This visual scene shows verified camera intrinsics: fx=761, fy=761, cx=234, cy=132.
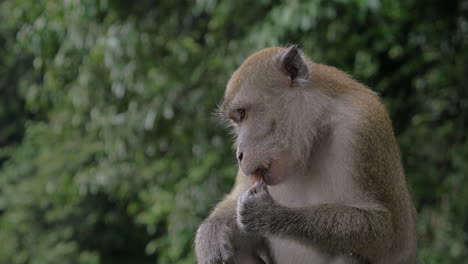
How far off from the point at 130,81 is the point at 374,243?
16.1 ft

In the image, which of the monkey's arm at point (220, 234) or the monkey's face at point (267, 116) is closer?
the monkey's face at point (267, 116)

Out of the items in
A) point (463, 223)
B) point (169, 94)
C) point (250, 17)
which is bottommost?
point (463, 223)

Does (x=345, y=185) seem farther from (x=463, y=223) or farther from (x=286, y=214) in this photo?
(x=463, y=223)

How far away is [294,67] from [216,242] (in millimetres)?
998

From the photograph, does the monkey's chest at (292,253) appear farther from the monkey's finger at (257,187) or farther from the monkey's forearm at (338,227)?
the monkey's finger at (257,187)

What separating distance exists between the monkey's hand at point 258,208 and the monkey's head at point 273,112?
7 cm

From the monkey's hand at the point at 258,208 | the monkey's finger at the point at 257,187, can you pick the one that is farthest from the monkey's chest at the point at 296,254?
the monkey's finger at the point at 257,187

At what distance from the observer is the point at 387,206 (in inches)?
150

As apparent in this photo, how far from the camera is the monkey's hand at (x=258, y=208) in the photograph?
3710 millimetres

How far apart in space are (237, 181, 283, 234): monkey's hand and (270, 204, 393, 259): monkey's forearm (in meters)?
0.04

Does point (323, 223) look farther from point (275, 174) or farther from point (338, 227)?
point (275, 174)

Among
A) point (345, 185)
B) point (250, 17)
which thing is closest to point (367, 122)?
point (345, 185)

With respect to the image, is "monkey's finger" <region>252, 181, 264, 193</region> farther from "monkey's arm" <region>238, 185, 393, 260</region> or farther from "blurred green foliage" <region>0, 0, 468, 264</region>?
"blurred green foliage" <region>0, 0, 468, 264</region>

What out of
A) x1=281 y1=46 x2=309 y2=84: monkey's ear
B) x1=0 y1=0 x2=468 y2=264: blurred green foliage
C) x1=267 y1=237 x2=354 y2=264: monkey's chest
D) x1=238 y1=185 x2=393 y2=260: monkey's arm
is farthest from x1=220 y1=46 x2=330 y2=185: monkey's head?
x1=0 y1=0 x2=468 y2=264: blurred green foliage
